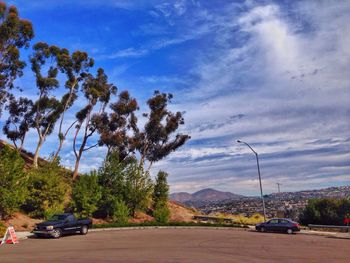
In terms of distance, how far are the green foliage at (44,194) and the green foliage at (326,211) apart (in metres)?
36.1

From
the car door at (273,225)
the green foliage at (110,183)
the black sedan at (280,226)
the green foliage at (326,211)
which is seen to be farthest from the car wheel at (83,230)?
the green foliage at (326,211)

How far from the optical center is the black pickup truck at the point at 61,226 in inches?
910

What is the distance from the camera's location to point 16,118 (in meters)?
50.5

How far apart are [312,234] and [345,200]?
2466 cm

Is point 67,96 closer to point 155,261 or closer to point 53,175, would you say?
point 53,175

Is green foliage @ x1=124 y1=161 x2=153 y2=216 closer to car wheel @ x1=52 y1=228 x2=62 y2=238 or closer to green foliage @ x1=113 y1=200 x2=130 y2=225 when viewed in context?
green foliage @ x1=113 y1=200 x2=130 y2=225

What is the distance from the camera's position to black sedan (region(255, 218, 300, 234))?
106 ft

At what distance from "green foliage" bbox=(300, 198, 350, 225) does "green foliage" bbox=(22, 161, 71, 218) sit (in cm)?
3613


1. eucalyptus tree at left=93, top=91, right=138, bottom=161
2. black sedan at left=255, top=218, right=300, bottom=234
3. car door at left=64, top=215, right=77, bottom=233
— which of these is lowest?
black sedan at left=255, top=218, right=300, bottom=234

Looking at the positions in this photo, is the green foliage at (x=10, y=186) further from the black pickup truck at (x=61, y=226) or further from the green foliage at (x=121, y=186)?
the green foliage at (x=121, y=186)

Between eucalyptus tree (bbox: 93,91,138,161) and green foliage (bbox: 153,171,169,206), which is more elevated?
eucalyptus tree (bbox: 93,91,138,161)

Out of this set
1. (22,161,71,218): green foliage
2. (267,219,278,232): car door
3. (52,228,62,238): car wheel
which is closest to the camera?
(52,228,62,238): car wheel

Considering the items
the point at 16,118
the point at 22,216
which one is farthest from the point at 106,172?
the point at 16,118

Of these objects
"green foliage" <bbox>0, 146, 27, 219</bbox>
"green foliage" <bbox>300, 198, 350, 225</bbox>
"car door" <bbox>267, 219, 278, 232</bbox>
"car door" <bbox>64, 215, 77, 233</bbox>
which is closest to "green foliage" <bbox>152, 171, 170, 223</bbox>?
"car door" <bbox>267, 219, 278, 232</bbox>
